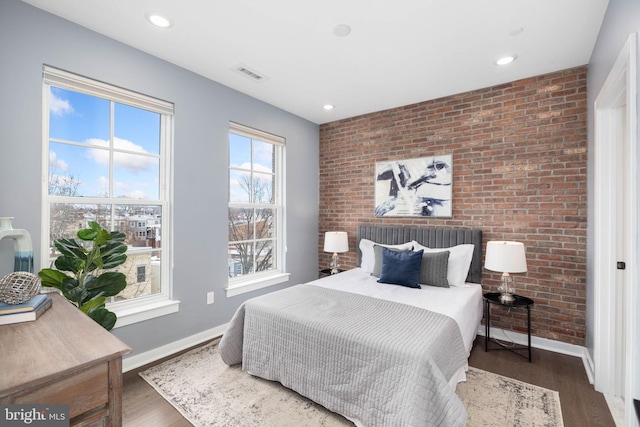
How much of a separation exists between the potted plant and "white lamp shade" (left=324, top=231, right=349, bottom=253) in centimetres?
245

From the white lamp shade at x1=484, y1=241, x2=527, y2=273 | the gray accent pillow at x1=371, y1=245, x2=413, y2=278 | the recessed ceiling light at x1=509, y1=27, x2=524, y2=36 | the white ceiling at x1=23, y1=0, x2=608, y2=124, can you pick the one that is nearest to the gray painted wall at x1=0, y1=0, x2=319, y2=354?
the white ceiling at x1=23, y1=0, x2=608, y2=124

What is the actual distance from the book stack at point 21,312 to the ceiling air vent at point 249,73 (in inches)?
93.8

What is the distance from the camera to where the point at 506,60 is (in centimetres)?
265

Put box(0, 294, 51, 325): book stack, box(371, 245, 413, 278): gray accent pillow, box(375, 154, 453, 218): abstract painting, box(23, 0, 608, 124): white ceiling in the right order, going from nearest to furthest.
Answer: box(0, 294, 51, 325): book stack, box(23, 0, 608, 124): white ceiling, box(371, 245, 413, 278): gray accent pillow, box(375, 154, 453, 218): abstract painting

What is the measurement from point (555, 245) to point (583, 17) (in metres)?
1.91

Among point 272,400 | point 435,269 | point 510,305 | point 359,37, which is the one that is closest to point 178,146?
point 359,37

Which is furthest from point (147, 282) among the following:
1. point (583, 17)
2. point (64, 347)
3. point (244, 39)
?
point (583, 17)

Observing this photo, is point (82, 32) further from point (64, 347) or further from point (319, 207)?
point (319, 207)

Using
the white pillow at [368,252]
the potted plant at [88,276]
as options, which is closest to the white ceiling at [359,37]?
the potted plant at [88,276]

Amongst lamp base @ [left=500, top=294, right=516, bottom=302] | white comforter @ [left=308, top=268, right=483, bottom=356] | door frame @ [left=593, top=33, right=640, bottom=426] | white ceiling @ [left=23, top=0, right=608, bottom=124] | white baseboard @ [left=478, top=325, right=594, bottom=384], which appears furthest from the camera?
lamp base @ [left=500, top=294, right=516, bottom=302]

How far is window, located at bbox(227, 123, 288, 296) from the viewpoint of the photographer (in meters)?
3.48

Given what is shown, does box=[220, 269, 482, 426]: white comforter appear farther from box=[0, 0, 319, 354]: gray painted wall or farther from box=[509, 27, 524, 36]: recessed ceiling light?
box=[509, 27, 524, 36]: recessed ceiling light

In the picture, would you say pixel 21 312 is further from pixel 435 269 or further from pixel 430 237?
pixel 430 237

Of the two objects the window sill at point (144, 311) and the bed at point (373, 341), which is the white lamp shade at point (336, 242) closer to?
the bed at point (373, 341)
